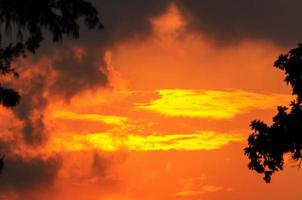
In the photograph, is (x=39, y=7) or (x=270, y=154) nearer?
(x=39, y=7)

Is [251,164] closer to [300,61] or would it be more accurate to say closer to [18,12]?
[300,61]

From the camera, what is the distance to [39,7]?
2311cm

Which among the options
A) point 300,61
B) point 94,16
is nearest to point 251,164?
point 300,61

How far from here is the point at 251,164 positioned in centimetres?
3744

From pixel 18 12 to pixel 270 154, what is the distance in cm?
1917

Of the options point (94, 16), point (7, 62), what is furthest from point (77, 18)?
point (7, 62)

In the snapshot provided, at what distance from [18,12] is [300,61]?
1786cm

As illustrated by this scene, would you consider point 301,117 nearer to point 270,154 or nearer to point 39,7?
point 270,154

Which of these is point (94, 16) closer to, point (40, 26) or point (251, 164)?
point (40, 26)

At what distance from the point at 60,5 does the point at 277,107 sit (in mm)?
17708

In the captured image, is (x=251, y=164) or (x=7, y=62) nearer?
(x=7, y=62)

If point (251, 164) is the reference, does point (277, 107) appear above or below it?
above

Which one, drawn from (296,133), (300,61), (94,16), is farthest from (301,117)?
(94,16)

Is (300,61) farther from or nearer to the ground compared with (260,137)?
farther from the ground
